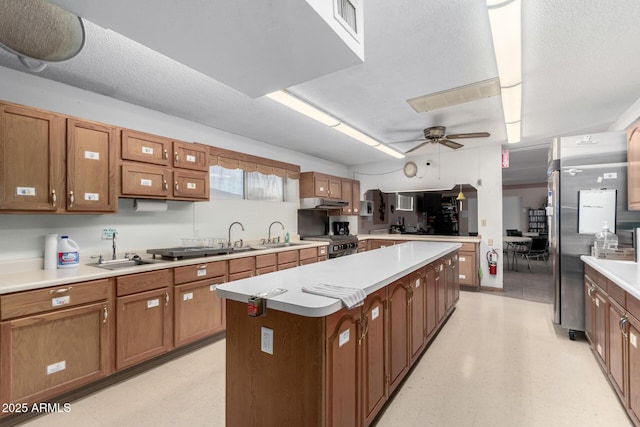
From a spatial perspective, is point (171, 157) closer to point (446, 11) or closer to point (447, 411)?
point (446, 11)

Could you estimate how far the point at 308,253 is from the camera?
4.56m

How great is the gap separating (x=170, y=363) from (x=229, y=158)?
2555 millimetres

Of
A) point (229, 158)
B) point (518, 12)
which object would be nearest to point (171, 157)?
point (229, 158)

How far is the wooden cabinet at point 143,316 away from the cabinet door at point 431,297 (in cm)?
245

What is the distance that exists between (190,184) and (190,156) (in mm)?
321

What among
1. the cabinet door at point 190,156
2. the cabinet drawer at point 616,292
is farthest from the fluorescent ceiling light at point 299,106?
the cabinet drawer at point 616,292

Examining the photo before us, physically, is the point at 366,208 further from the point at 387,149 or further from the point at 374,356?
the point at 374,356

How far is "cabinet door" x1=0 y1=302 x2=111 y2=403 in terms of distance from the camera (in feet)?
6.09

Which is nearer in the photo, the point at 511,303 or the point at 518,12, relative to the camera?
the point at 518,12

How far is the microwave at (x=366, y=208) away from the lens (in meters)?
6.69

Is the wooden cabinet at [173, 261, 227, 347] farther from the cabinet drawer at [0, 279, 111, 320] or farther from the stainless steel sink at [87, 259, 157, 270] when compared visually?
the cabinet drawer at [0, 279, 111, 320]

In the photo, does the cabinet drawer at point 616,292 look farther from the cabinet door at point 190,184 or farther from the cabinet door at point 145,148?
the cabinet door at point 145,148

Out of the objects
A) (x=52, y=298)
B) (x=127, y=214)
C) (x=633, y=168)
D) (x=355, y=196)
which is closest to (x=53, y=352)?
(x=52, y=298)

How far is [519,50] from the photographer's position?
6.53ft
